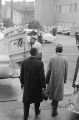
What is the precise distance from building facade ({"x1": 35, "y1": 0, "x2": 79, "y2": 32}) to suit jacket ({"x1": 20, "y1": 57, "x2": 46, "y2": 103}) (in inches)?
2709

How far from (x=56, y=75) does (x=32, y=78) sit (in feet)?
2.66

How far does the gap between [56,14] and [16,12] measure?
1103cm

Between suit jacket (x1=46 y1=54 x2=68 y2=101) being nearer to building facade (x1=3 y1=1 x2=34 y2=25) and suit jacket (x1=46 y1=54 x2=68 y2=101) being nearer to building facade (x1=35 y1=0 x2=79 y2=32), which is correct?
building facade (x1=35 y1=0 x2=79 y2=32)

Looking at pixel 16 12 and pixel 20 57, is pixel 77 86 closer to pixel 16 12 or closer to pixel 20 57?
pixel 20 57

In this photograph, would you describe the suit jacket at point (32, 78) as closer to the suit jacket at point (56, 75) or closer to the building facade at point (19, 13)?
the suit jacket at point (56, 75)

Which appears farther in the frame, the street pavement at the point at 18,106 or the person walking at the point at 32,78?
the street pavement at the point at 18,106

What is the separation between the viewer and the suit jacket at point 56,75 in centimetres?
680

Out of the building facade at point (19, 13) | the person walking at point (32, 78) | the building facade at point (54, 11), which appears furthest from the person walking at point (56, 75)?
the building facade at point (19, 13)

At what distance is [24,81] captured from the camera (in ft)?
20.7

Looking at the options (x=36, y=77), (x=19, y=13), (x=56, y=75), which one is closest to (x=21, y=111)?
(x=56, y=75)

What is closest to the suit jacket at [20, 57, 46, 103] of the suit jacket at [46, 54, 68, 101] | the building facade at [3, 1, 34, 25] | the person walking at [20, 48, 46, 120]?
the person walking at [20, 48, 46, 120]

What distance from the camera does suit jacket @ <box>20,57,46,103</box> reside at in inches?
244

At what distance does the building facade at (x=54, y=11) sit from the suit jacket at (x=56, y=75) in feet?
224

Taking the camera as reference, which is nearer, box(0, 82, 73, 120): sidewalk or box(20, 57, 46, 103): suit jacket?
box(20, 57, 46, 103): suit jacket
